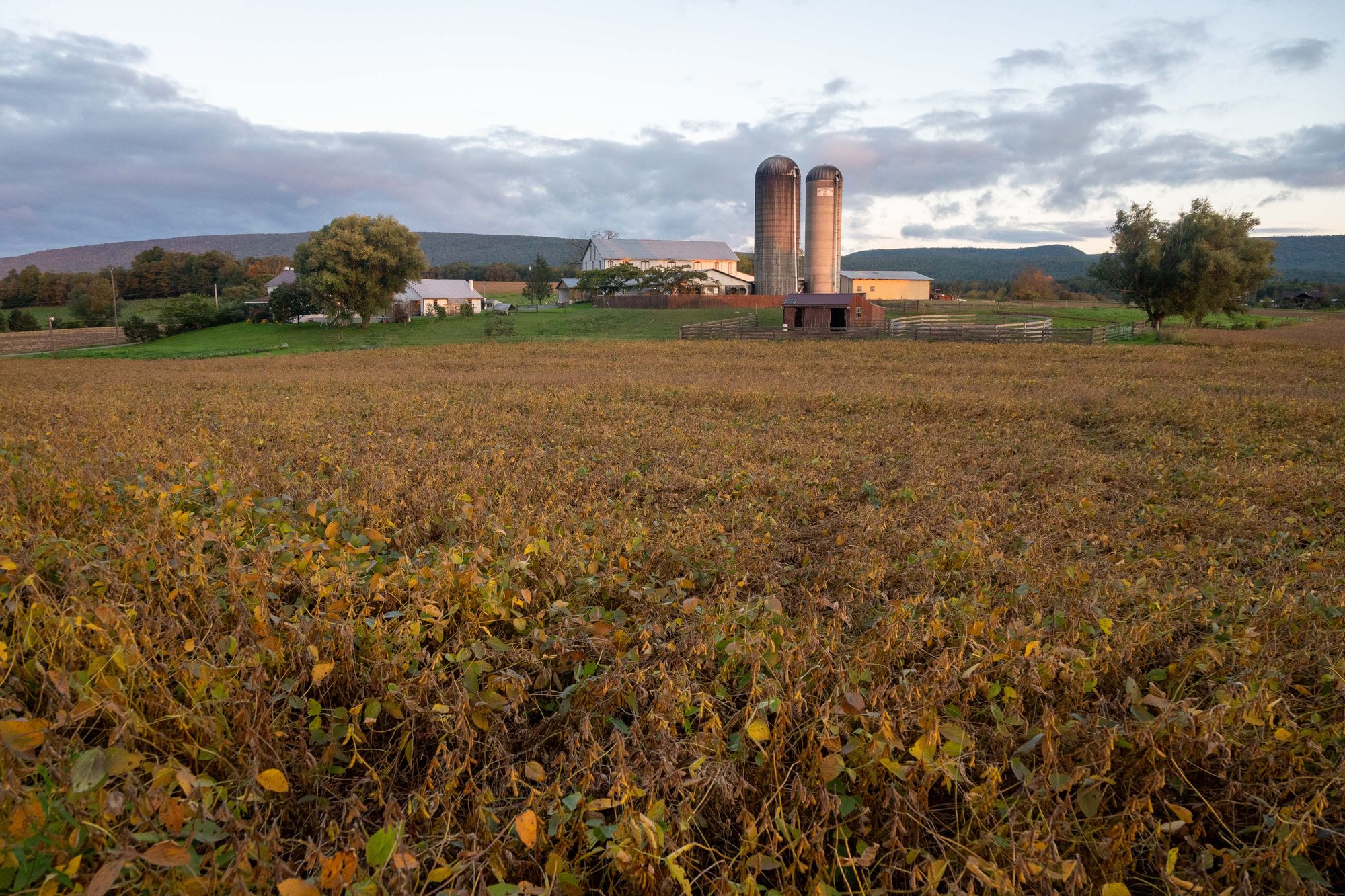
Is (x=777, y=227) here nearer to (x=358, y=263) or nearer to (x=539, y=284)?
(x=358, y=263)

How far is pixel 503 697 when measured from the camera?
346 cm

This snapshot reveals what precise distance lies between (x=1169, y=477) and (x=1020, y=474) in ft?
5.72

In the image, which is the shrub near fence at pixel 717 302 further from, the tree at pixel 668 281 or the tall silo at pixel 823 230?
the tree at pixel 668 281

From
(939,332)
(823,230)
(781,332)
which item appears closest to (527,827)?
(939,332)

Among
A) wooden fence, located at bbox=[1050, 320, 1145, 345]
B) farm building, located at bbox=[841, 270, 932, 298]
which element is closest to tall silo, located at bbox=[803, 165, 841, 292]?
farm building, located at bbox=[841, 270, 932, 298]

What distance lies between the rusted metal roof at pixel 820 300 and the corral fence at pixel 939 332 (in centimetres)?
163

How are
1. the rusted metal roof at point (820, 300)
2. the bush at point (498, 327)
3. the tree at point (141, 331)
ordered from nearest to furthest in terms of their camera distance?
the rusted metal roof at point (820, 300) → the bush at point (498, 327) → the tree at point (141, 331)

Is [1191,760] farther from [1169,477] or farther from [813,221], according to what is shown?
[813,221]

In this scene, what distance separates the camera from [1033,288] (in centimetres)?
9338

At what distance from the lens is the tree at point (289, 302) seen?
61.5 meters

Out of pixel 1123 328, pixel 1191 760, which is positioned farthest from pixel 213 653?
pixel 1123 328

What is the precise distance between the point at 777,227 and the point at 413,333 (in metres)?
32.2

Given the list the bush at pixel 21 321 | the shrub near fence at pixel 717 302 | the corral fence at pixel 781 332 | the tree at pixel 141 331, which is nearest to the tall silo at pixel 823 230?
the shrub near fence at pixel 717 302

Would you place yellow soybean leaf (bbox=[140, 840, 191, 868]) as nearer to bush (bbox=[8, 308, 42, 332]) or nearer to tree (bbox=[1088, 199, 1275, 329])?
tree (bbox=[1088, 199, 1275, 329])
